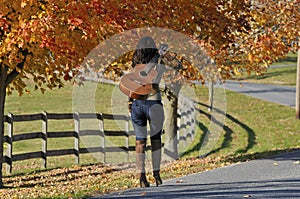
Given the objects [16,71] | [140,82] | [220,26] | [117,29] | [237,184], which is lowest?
[237,184]

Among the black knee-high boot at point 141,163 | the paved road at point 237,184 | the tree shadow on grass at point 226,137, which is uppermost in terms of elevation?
the black knee-high boot at point 141,163

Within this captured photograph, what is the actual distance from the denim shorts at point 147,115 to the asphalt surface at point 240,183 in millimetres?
798

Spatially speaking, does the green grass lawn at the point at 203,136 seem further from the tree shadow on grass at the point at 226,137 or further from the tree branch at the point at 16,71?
the tree branch at the point at 16,71

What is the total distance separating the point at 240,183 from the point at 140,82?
2.08m

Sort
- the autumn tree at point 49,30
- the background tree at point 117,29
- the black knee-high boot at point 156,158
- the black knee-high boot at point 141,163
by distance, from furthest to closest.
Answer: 1. the background tree at point 117,29
2. the autumn tree at point 49,30
3. the black knee-high boot at point 156,158
4. the black knee-high boot at point 141,163

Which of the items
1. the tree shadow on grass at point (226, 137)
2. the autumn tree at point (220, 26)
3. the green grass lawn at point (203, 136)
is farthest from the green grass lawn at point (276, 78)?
the autumn tree at point (220, 26)

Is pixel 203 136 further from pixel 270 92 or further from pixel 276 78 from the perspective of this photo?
pixel 276 78

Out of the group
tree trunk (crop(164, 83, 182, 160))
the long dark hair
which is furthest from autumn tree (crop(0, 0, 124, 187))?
tree trunk (crop(164, 83, 182, 160))

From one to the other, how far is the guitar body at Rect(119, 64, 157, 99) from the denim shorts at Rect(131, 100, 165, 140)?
0.12m

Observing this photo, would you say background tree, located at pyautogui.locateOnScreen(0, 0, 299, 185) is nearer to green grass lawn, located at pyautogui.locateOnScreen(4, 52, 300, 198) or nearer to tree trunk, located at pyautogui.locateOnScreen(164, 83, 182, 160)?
tree trunk, located at pyautogui.locateOnScreen(164, 83, 182, 160)

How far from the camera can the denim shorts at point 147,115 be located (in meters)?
9.24

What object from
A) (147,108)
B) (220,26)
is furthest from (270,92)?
(147,108)

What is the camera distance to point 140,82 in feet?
30.3

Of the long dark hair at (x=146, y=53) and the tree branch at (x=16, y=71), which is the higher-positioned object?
the long dark hair at (x=146, y=53)
